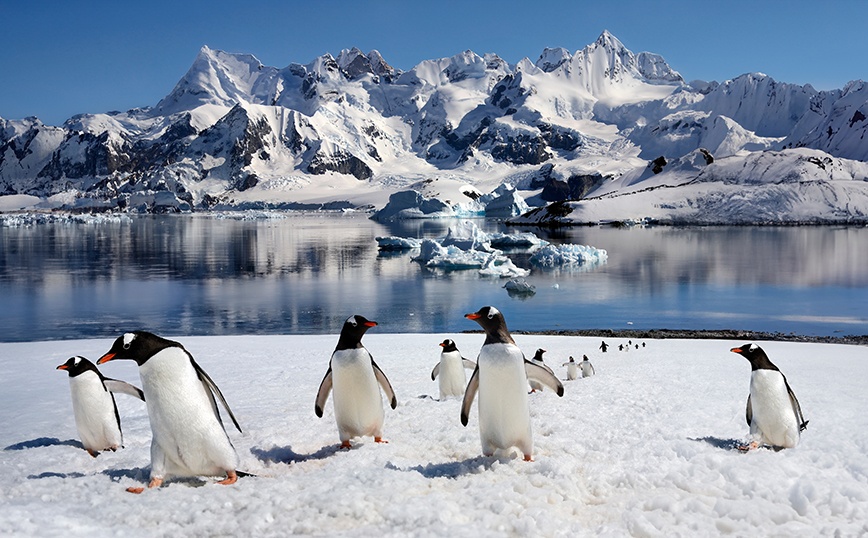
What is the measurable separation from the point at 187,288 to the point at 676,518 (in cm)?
2176

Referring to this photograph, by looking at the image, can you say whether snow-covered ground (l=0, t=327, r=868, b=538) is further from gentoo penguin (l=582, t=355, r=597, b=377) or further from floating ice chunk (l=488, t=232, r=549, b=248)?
floating ice chunk (l=488, t=232, r=549, b=248)

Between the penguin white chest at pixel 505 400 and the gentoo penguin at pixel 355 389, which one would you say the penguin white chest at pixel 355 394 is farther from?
the penguin white chest at pixel 505 400

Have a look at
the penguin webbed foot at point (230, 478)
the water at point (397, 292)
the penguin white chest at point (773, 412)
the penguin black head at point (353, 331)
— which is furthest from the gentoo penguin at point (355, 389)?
the water at point (397, 292)

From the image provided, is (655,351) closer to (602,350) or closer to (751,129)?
(602,350)

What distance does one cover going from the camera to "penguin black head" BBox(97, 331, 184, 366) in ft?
10.3

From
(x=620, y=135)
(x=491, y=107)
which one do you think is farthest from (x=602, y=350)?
(x=491, y=107)

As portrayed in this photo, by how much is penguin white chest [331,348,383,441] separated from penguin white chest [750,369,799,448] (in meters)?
2.62

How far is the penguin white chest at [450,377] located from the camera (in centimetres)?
609

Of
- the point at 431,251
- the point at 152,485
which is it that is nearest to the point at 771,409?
the point at 152,485

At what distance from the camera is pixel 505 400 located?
3658 millimetres

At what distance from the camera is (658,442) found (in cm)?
401

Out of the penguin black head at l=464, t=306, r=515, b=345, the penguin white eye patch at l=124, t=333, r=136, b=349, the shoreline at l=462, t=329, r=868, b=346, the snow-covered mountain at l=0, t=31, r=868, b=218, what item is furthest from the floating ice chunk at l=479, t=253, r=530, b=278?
the snow-covered mountain at l=0, t=31, r=868, b=218

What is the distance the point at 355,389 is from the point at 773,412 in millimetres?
2860

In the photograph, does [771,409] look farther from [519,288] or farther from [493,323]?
[519,288]
